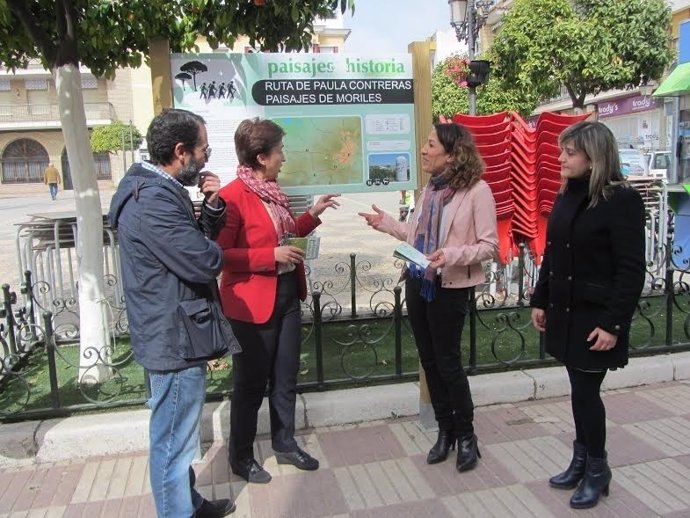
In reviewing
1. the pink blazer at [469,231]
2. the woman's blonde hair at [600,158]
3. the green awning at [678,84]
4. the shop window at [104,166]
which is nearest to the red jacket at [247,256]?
the pink blazer at [469,231]

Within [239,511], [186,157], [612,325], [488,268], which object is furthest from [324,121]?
[488,268]

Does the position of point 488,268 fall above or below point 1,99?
below

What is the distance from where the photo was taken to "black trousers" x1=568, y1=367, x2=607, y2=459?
2.82 metres

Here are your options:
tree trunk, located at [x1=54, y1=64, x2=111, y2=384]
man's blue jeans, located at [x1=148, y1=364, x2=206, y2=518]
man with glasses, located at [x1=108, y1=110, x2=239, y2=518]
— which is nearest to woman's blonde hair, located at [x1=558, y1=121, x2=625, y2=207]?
man with glasses, located at [x1=108, y1=110, x2=239, y2=518]

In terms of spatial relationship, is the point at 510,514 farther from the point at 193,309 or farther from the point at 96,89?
the point at 96,89

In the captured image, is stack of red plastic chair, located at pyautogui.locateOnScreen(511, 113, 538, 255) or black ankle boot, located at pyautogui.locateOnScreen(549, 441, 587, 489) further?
stack of red plastic chair, located at pyautogui.locateOnScreen(511, 113, 538, 255)

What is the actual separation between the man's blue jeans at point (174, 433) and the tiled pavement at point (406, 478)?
0.54m

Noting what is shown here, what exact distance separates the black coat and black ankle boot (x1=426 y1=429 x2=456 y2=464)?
826 millimetres

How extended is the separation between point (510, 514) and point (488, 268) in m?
3.99

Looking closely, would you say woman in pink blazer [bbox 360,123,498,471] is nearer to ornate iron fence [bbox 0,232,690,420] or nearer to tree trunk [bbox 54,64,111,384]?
ornate iron fence [bbox 0,232,690,420]

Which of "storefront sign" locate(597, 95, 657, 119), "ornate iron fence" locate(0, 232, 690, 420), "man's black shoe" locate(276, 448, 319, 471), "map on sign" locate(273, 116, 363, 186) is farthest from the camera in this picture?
"storefront sign" locate(597, 95, 657, 119)

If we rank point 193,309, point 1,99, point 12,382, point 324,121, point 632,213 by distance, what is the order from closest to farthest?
point 193,309
point 632,213
point 324,121
point 12,382
point 1,99

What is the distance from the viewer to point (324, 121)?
3.56 meters

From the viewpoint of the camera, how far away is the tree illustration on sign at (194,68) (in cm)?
338
